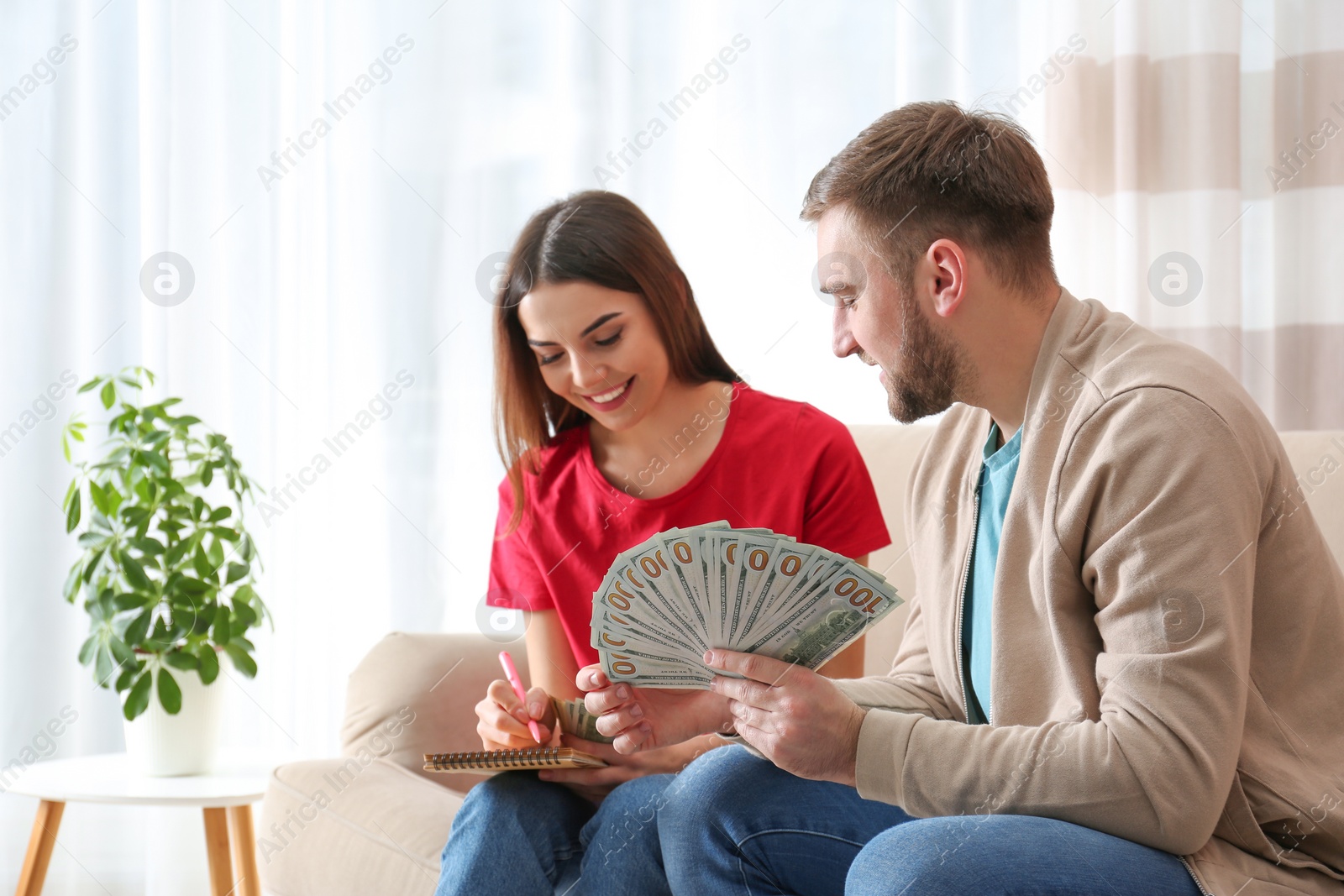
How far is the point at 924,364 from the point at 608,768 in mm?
666

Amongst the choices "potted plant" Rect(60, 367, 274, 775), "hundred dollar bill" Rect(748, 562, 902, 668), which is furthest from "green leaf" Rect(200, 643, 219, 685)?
"hundred dollar bill" Rect(748, 562, 902, 668)

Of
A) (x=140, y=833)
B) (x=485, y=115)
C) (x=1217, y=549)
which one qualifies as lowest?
(x=140, y=833)

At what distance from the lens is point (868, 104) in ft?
8.45

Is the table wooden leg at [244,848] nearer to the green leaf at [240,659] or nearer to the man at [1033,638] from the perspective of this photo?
the green leaf at [240,659]

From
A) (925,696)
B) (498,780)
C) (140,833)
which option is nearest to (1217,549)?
(925,696)

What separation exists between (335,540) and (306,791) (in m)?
1.06

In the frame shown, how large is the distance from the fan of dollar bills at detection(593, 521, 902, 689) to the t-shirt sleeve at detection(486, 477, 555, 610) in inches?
25.9

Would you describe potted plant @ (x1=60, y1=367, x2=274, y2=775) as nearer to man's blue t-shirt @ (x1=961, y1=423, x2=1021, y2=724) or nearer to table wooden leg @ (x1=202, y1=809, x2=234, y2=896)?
table wooden leg @ (x1=202, y1=809, x2=234, y2=896)

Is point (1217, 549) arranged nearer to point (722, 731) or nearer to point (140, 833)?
point (722, 731)

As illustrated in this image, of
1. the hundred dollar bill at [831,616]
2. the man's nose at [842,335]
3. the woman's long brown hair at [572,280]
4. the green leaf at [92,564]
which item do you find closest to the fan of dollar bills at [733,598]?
the hundred dollar bill at [831,616]

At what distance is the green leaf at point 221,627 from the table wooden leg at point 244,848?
339mm

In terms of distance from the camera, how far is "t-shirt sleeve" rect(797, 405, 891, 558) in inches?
65.9

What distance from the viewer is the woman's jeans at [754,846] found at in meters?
0.88

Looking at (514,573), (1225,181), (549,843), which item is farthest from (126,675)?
(1225,181)
